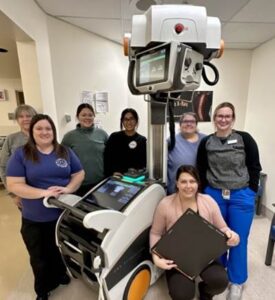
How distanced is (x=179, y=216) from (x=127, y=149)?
78cm

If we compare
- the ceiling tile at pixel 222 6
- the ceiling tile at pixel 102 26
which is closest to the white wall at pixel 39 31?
the ceiling tile at pixel 102 26

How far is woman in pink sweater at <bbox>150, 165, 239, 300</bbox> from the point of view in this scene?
1.34 metres

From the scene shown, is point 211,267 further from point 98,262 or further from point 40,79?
point 40,79

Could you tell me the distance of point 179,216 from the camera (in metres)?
1.44

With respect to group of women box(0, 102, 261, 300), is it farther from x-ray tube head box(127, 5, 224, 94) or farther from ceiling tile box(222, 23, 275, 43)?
ceiling tile box(222, 23, 275, 43)

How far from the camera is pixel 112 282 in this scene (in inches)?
48.9

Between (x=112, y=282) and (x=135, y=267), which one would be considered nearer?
(x=112, y=282)

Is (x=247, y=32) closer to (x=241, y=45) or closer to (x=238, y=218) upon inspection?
(x=241, y=45)

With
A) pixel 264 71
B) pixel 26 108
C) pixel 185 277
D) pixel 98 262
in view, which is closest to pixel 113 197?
pixel 98 262

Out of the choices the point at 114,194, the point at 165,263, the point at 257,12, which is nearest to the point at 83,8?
the point at 257,12

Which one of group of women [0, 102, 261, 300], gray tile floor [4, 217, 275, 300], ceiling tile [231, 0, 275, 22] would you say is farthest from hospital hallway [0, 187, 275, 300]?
ceiling tile [231, 0, 275, 22]

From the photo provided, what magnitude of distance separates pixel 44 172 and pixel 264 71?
10.0 ft

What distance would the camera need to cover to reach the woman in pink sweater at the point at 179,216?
4.40ft

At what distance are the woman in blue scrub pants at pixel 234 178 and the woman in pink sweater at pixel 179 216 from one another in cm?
20
